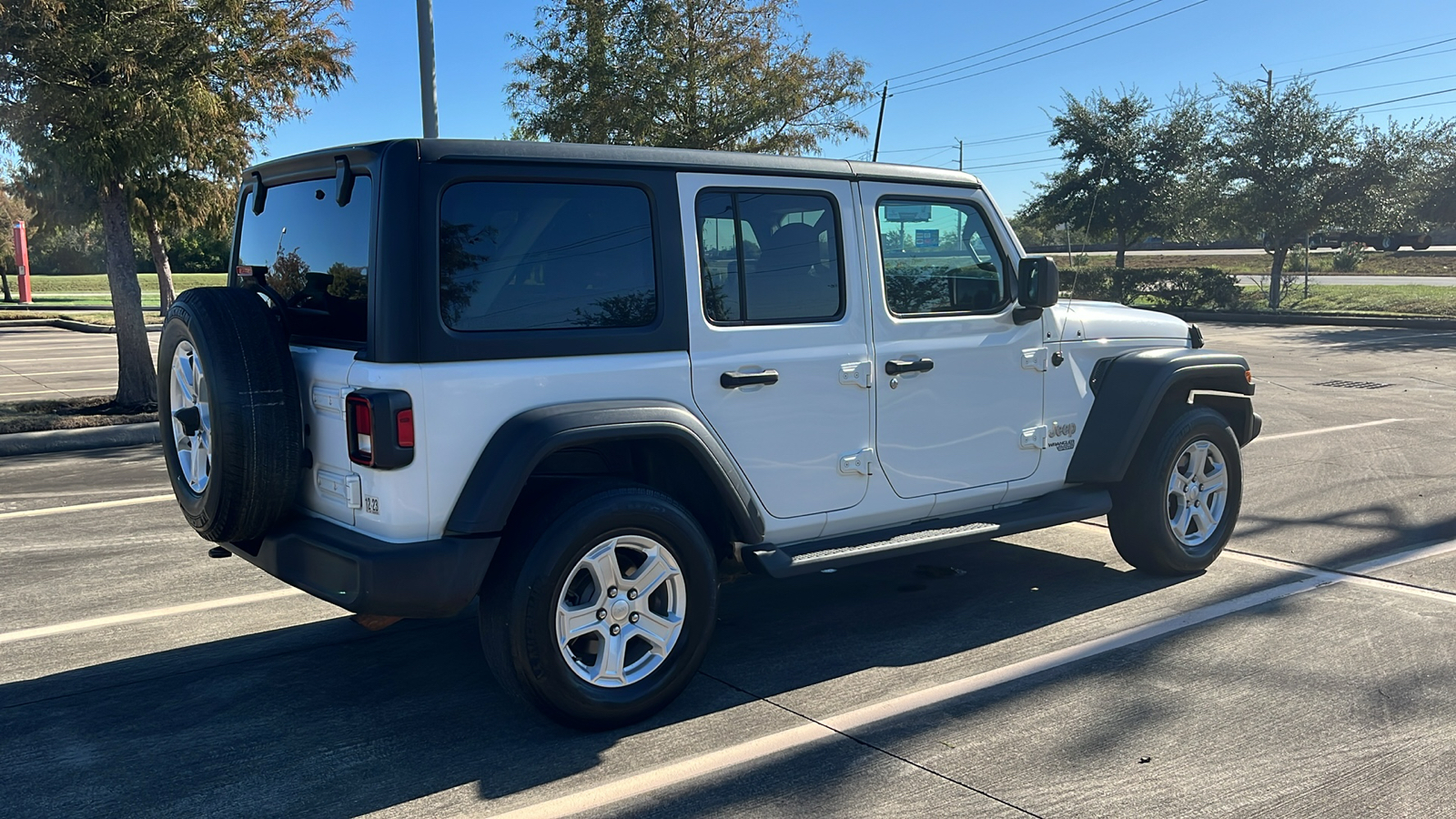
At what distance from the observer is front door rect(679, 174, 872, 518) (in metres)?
4.28

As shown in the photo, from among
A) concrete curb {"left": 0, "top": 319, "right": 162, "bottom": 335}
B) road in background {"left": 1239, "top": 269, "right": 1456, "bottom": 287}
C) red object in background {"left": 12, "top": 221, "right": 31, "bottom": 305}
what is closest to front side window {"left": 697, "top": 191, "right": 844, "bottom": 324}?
concrete curb {"left": 0, "top": 319, "right": 162, "bottom": 335}

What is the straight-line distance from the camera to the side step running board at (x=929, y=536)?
4352 millimetres

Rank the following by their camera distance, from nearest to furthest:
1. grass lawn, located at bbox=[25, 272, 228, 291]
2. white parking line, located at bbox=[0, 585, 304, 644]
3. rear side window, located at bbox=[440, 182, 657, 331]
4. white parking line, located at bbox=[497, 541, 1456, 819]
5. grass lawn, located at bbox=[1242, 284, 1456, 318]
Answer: white parking line, located at bbox=[497, 541, 1456, 819] → rear side window, located at bbox=[440, 182, 657, 331] → white parking line, located at bbox=[0, 585, 304, 644] → grass lawn, located at bbox=[1242, 284, 1456, 318] → grass lawn, located at bbox=[25, 272, 228, 291]

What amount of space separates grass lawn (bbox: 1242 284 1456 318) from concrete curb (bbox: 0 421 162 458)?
23244 millimetres

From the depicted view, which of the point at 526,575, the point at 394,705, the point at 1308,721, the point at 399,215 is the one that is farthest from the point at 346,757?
the point at 1308,721

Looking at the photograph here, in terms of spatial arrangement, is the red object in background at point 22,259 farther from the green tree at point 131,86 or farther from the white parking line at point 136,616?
the white parking line at point 136,616

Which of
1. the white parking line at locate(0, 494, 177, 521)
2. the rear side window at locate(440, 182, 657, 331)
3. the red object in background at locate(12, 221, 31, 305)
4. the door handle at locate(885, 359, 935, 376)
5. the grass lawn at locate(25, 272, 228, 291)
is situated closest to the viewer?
the rear side window at locate(440, 182, 657, 331)

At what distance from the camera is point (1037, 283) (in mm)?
5125

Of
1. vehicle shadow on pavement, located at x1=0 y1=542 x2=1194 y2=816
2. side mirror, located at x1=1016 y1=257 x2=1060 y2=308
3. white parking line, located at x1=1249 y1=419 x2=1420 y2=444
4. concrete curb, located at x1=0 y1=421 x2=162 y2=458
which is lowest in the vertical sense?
vehicle shadow on pavement, located at x1=0 y1=542 x2=1194 y2=816

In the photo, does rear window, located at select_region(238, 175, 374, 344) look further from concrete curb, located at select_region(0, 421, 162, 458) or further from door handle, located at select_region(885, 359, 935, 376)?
concrete curb, located at select_region(0, 421, 162, 458)

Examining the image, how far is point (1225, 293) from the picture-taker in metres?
27.5

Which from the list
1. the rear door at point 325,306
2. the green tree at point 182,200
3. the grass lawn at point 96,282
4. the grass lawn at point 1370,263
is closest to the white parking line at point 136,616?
the rear door at point 325,306

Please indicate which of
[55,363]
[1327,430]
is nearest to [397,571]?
[1327,430]

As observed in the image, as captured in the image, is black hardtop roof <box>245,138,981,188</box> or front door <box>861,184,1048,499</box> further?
front door <box>861,184,1048,499</box>
